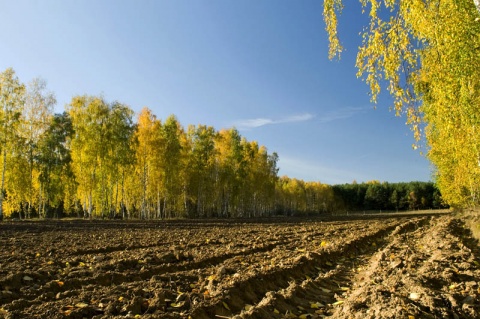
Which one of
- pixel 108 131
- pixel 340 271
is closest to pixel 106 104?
pixel 108 131

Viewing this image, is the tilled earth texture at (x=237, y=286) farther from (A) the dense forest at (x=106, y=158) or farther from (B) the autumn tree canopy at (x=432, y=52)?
(A) the dense forest at (x=106, y=158)

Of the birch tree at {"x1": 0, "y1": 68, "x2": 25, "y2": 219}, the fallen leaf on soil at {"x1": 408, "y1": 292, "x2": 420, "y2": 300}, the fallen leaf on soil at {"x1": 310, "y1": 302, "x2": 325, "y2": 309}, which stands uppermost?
the birch tree at {"x1": 0, "y1": 68, "x2": 25, "y2": 219}

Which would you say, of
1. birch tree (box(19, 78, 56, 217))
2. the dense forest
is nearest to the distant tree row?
the dense forest

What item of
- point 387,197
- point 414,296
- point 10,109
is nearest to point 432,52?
point 414,296

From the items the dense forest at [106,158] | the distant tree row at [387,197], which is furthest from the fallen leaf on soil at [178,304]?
the distant tree row at [387,197]

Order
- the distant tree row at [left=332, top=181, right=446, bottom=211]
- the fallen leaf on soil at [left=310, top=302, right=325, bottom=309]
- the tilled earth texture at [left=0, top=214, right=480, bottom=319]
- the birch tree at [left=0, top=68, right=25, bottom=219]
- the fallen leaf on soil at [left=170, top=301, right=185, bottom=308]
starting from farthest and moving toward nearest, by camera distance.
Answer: the distant tree row at [left=332, top=181, right=446, bottom=211] → the birch tree at [left=0, top=68, right=25, bottom=219] → the fallen leaf on soil at [left=310, top=302, right=325, bottom=309] → the fallen leaf on soil at [left=170, top=301, right=185, bottom=308] → the tilled earth texture at [left=0, top=214, right=480, bottom=319]

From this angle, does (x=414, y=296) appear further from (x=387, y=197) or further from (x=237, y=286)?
(x=387, y=197)

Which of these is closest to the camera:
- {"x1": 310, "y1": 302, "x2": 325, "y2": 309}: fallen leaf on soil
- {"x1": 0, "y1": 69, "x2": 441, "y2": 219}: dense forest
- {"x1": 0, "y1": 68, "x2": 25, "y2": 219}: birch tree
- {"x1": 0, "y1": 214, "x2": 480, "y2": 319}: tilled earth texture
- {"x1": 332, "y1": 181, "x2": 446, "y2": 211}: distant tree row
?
{"x1": 0, "y1": 214, "x2": 480, "y2": 319}: tilled earth texture

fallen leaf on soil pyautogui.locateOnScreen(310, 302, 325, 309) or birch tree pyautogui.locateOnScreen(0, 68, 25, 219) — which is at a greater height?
birch tree pyautogui.locateOnScreen(0, 68, 25, 219)

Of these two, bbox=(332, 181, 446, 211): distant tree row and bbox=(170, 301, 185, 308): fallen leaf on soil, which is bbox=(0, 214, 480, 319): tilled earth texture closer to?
bbox=(170, 301, 185, 308): fallen leaf on soil

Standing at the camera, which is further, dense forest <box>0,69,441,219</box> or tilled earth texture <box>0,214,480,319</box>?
dense forest <box>0,69,441,219</box>

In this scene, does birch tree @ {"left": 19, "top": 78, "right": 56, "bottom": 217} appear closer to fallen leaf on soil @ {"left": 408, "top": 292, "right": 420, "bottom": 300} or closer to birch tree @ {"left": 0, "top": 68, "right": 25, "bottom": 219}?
birch tree @ {"left": 0, "top": 68, "right": 25, "bottom": 219}

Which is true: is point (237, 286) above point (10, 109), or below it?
below

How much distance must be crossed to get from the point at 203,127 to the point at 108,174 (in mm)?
15786
